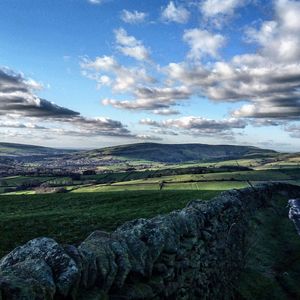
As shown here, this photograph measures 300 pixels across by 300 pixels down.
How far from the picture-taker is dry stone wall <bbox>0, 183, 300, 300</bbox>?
22.9 feet

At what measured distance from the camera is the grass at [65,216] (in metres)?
18.5

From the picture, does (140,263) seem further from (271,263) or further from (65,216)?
(65,216)

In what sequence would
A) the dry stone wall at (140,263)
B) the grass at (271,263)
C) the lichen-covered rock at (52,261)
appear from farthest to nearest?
the grass at (271,263) < the lichen-covered rock at (52,261) < the dry stone wall at (140,263)

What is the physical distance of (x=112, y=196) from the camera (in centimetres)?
3741

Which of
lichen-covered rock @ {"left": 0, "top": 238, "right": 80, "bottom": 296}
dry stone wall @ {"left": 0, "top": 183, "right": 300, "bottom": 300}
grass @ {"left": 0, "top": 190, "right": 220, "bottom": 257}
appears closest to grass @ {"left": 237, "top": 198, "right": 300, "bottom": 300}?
dry stone wall @ {"left": 0, "top": 183, "right": 300, "bottom": 300}

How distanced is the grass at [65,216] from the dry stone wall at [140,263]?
Answer: 6.33 m

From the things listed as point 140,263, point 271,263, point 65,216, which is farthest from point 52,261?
point 65,216

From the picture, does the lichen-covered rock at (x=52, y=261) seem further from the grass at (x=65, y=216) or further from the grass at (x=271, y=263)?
the grass at (x=271, y=263)

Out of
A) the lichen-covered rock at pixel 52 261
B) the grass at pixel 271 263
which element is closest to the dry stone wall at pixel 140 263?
the lichen-covered rock at pixel 52 261

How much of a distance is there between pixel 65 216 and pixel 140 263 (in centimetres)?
1516

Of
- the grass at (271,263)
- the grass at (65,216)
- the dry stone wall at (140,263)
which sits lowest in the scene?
the grass at (271,263)

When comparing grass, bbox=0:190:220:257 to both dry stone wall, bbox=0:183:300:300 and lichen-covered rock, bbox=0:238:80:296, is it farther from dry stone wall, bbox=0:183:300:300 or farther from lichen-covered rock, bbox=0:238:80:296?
lichen-covered rock, bbox=0:238:80:296

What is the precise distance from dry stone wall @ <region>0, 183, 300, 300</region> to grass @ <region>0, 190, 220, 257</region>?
20.8 feet

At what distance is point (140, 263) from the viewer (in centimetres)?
980
